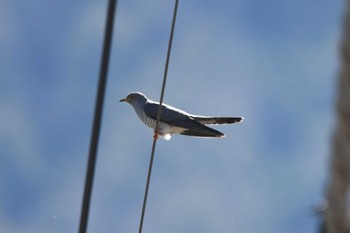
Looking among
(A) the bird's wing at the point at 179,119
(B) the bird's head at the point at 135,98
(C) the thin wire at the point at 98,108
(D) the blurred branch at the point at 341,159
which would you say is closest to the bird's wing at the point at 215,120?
(A) the bird's wing at the point at 179,119

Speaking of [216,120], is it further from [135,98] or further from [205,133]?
[135,98]

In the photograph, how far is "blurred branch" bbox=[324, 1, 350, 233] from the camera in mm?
811

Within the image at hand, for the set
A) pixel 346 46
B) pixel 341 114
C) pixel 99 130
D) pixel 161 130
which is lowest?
pixel 161 130

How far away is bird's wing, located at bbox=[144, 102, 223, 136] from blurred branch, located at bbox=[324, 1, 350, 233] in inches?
238

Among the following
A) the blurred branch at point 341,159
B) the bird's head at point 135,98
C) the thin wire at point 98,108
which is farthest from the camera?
the bird's head at point 135,98

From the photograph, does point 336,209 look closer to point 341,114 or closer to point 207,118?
point 341,114

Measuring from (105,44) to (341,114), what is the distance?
770 millimetres

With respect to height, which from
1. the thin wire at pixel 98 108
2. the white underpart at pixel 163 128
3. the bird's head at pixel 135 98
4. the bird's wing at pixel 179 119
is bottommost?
the white underpart at pixel 163 128

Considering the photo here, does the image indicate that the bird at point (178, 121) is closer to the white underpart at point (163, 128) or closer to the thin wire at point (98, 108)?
the white underpart at point (163, 128)

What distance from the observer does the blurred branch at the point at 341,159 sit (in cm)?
81

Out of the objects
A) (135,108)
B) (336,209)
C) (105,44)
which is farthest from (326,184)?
(135,108)

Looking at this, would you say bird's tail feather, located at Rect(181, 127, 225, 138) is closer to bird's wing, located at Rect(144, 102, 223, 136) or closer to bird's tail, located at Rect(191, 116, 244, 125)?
bird's wing, located at Rect(144, 102, 223, 136)

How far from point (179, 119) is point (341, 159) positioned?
652cm

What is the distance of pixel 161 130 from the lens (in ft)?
23.1
